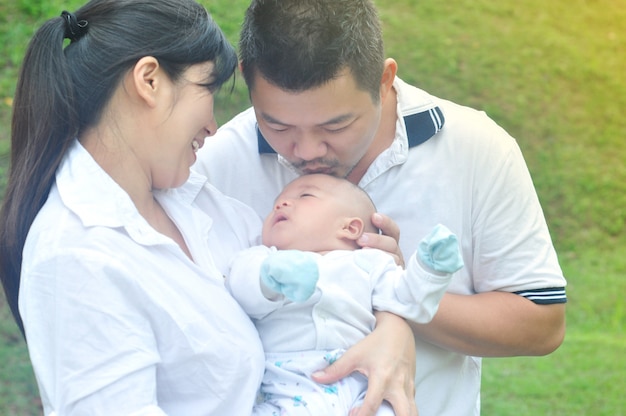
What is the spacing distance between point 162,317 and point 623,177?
5.95 m

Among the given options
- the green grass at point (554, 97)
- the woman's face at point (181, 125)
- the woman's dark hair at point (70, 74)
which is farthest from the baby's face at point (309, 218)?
the green grass at point (554, 97)

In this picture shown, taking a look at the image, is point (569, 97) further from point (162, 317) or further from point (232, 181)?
point (162, 317)

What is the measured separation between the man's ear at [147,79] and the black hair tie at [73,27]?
176mm

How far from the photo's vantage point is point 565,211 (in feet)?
A: 22.7

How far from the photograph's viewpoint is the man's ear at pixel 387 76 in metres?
2.51

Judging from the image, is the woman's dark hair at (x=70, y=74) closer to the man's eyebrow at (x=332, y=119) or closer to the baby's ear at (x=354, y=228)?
the man's eyebrow at (x=332, y=119)

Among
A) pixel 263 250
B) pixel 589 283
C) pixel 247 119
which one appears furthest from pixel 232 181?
pixel 589 283

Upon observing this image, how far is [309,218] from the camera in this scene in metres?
2.45

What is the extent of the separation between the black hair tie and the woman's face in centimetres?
25

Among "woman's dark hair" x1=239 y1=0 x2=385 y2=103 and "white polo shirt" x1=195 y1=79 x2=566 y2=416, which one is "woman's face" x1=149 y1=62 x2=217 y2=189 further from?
"white polo shirt" x1=195 y1=79 x2=566 y2=416

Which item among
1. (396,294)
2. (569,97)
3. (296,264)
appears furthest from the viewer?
(569,97)

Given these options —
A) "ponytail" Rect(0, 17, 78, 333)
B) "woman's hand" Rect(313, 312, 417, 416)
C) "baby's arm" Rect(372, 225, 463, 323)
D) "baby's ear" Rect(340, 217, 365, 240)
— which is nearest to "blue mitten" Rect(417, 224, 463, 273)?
"baby's arm" Rect(372, 225, 463, 323)

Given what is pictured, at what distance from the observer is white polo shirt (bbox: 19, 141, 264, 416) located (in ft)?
6.01

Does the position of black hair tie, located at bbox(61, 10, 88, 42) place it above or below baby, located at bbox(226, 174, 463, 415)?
above
